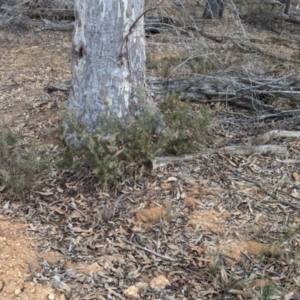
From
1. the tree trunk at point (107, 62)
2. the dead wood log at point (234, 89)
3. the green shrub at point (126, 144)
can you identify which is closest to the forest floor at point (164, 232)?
the green shrub at point (126, 144)

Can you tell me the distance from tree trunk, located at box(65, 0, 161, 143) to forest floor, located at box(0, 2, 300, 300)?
570 millimetres

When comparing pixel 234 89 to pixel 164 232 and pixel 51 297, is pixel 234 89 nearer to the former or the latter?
pixel 164 232

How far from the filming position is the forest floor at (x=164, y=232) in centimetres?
269

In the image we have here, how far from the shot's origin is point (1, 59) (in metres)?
7.24

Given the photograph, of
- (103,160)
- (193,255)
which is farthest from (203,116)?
(193,255)

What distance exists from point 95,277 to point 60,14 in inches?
317

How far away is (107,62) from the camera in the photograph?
379cm

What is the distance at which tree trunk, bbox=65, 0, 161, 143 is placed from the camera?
3.68 meters

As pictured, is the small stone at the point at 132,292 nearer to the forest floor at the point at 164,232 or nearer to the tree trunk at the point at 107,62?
the forest floor at the point at 164,232

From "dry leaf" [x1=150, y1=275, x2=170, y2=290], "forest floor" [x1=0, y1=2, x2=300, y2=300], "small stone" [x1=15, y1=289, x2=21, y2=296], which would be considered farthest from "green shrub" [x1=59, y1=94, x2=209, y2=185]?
"small stone" [x1=15, y1=289, x2=21, y2=296]

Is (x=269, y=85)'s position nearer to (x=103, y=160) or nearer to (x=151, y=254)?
(x=103, y=160)

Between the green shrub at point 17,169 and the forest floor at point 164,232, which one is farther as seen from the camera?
the green shrub at point 17,169

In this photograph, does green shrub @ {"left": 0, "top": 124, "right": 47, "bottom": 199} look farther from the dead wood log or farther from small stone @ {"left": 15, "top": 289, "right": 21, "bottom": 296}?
the dead wood log

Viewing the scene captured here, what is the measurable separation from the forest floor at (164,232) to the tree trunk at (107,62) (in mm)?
570
